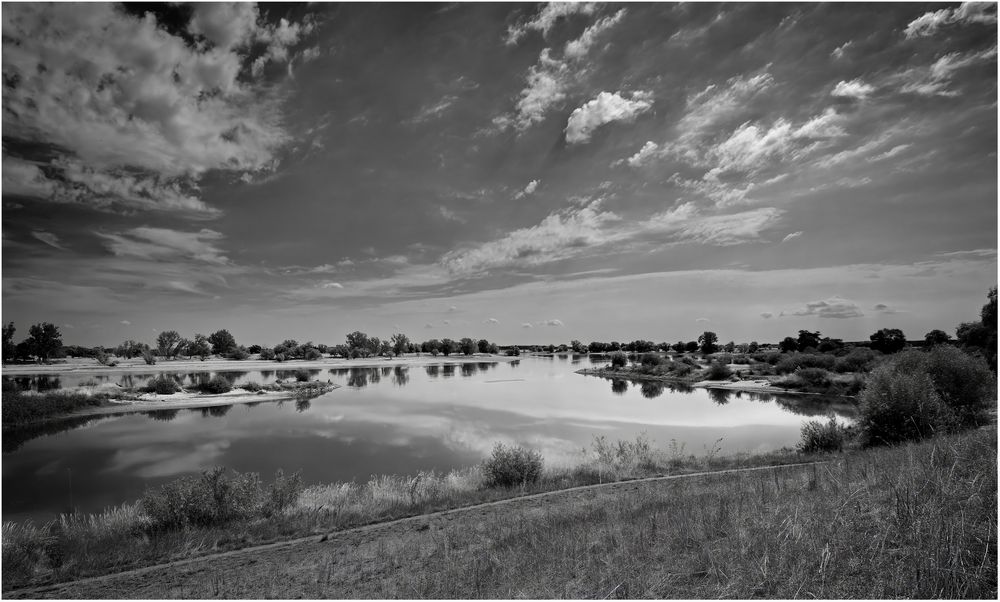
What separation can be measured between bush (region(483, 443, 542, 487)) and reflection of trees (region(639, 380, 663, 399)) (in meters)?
46.4

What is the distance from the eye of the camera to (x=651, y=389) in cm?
7162

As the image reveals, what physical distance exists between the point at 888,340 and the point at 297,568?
113554mm

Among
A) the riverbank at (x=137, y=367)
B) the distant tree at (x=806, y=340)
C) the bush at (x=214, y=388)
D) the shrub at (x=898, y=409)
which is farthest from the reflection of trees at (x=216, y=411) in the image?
the distant tree at (x=806, y=340)

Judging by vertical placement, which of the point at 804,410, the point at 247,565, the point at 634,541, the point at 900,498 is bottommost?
the point at 804,410

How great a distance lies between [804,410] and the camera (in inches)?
1779

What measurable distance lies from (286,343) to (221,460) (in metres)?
150

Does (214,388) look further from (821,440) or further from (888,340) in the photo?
(888,340)

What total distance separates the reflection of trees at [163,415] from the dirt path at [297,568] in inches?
1440

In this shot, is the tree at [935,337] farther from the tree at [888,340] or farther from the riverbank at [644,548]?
the riverbank at [644,548]

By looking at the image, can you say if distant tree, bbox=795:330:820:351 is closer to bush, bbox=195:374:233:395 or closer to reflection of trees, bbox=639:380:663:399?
reflection of trees, bbox=639:380:663:399

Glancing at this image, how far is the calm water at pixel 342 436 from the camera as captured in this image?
23.5 meters

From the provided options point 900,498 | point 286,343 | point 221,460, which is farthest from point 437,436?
point 286,343

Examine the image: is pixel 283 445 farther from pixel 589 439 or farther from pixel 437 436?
pixel 589 439

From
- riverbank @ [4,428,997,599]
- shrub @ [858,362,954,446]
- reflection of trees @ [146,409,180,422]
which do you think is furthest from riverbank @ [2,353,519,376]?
shrub @ [858,362,954,446]
